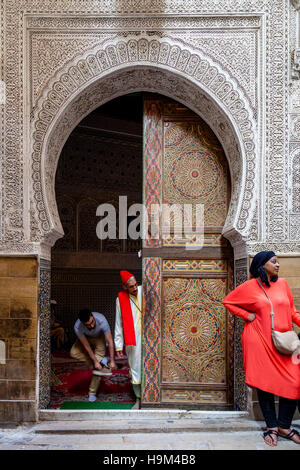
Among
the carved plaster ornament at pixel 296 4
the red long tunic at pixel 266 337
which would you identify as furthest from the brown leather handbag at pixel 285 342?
the carved plaster ornament at pixel 296 4

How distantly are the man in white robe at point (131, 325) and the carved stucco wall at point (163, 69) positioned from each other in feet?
2.81

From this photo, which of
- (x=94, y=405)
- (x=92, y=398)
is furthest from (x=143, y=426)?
(x=92, y=398)

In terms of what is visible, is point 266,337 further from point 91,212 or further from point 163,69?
point 91,212

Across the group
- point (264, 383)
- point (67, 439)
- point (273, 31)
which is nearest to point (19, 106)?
point (273, 31)

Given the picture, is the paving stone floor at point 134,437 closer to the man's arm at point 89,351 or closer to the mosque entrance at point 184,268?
the mosque entrance at point 184,268

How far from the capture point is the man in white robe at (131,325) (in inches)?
158

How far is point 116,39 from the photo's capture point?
3.79 m

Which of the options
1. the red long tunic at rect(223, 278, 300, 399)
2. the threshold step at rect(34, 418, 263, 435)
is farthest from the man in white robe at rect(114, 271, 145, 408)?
the red long tunic at rect(223, 278, 300, 399)

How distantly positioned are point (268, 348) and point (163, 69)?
8.04 feet

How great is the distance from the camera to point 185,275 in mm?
4086

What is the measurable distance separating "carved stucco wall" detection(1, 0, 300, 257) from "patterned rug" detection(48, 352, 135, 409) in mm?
1588

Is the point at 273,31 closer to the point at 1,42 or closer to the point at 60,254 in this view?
the point at 1,42
